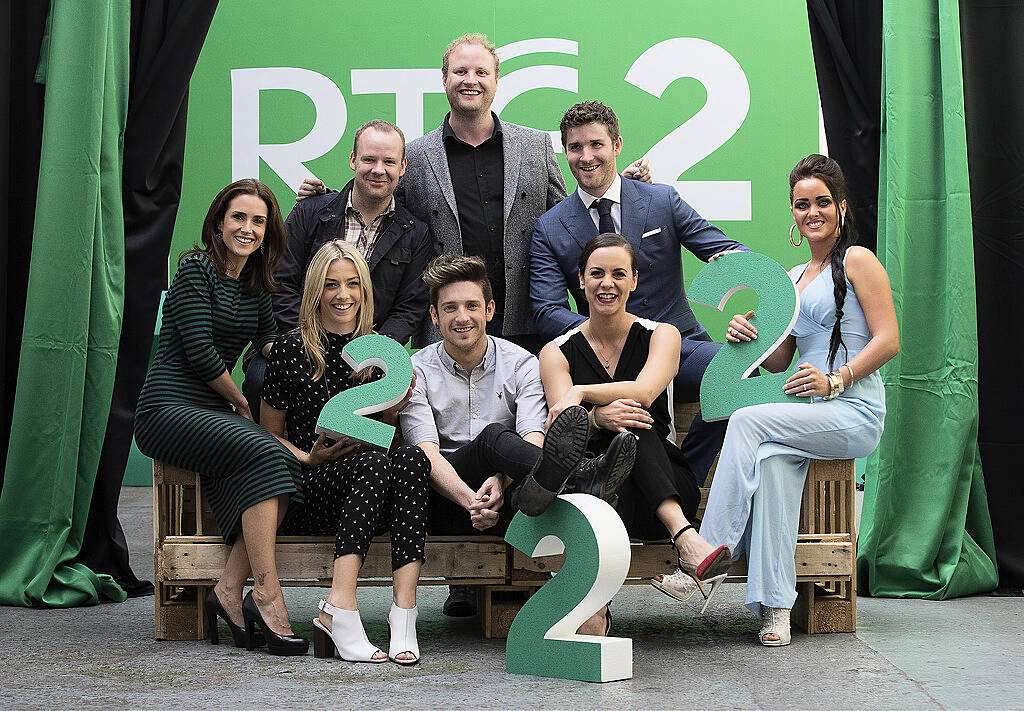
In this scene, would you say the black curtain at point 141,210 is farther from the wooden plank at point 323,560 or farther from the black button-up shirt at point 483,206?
the black button-up shirt at point 483,206

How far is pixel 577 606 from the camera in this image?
279 centimetres

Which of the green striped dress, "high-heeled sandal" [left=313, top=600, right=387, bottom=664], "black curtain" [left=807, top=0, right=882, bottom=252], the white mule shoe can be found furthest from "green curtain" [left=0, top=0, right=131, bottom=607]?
"black curtain" [left=807, top=0, right=882, bottom=252]

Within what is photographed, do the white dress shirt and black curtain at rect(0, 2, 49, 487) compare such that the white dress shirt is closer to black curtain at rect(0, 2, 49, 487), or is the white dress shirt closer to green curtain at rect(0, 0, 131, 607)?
green curtain at rect(0, 0, 131, 607)

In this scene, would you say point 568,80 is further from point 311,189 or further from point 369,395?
point 369,395

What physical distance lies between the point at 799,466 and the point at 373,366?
1299mm

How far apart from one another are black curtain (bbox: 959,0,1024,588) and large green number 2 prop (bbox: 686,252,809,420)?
1.18 m

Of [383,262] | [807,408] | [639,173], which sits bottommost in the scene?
[807,408]

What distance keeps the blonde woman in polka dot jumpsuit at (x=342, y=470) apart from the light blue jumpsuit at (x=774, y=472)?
861mm

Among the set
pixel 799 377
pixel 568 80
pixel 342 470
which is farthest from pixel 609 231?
pixel 568 80

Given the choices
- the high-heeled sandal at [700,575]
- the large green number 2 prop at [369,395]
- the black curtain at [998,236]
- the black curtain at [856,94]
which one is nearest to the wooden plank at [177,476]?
the large green number 2 prop at [369,395]

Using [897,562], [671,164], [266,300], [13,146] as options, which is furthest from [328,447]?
[671,164]

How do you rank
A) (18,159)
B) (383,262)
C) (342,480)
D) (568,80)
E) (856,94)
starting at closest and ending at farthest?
(342,480), (383,262), (18,159), (856,94), (568,80)

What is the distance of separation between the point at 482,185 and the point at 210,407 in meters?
1.24

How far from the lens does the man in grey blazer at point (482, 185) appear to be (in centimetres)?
382
